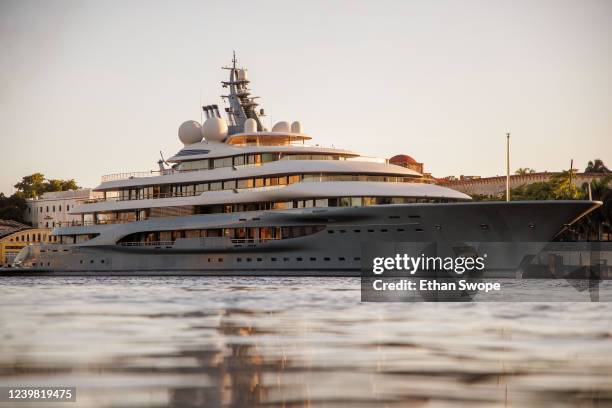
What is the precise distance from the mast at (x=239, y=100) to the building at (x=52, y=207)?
222ft

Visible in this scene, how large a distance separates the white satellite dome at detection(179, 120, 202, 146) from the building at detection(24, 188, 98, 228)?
68.6m

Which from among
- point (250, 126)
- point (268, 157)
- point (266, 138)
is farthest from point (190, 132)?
point (268, 157)

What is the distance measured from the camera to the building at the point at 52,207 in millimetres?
132375

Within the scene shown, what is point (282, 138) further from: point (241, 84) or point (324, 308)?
point (324, 308)

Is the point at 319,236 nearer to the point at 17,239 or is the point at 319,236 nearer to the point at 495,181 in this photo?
the point at 495,181

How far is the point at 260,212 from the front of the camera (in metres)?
53.3

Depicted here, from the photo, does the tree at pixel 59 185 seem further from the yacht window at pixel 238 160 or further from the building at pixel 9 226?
the yacht window at pixel 238 160

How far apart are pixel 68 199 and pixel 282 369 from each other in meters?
126

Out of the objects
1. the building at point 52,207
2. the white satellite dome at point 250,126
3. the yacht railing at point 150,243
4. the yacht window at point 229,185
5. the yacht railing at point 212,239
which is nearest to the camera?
the yacht railing at point 212,239

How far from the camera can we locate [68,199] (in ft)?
440

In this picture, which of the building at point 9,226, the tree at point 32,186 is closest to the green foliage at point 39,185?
the tree at point 32,186

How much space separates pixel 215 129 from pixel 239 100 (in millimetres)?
5749

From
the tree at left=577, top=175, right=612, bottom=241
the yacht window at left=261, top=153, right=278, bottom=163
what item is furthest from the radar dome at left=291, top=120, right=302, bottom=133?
the tree at left=577, top=175, right=612, bottom=241

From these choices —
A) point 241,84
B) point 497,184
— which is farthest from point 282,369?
point 497,184
